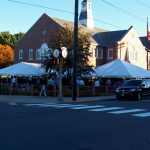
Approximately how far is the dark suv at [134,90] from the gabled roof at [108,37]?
31854 mm

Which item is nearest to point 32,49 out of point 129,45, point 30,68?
point 129,45

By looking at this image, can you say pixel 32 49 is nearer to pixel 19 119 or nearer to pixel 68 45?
pixel 68 45

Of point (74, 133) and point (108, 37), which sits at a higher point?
point (108, 37)

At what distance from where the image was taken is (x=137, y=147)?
970 cm

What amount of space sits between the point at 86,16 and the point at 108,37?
681cm

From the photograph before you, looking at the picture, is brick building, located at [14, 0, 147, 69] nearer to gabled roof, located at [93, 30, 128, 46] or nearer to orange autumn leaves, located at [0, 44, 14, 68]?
gabled roof, located at [93, 30, 128, 46]

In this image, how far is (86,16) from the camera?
68.9m

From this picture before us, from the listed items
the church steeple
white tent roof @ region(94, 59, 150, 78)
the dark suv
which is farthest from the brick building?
the dark suv

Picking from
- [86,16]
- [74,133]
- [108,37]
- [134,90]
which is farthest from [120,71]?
[86,16]

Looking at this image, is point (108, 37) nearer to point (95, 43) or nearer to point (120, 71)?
point (95, 43)

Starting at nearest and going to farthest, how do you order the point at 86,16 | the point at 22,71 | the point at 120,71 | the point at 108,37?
1. the point at 22,71
2. the point at 120,71
3. the point at 108,37
4. the point at 86,16

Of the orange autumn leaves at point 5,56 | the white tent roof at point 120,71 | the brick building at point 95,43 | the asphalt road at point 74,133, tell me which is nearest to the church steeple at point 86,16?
the brick building at point 95,43

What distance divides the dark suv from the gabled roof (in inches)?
1254

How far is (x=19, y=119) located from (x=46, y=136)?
418 centimetres
